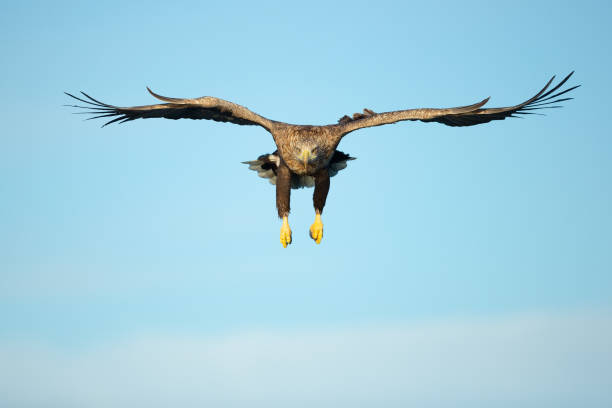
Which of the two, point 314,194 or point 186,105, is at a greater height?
point 186,105

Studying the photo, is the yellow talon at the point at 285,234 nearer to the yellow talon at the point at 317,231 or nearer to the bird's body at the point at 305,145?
the yellow talon at the point at 317,231

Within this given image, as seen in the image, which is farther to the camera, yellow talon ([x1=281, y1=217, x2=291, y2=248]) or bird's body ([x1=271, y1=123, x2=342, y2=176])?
yellow talon ([x1=281, y1=217, x2=291, y2=248])

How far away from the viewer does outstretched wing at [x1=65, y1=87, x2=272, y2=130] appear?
20.3 metres

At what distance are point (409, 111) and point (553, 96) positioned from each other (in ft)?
8.93

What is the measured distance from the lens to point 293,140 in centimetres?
2055

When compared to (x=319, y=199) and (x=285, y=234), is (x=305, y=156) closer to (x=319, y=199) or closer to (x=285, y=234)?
(x=319, y=199)

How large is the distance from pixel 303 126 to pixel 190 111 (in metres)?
Result: 2.16

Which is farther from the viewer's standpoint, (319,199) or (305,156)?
(319,199)

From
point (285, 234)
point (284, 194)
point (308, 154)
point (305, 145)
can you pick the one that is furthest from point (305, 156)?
point (285, 234)

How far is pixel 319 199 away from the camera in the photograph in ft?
69.5

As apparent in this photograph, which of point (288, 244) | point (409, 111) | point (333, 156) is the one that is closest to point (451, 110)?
point (409, 111)

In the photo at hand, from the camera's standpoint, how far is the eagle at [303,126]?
67.1 ft

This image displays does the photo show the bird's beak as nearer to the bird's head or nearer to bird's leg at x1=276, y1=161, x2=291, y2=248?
the bird's head

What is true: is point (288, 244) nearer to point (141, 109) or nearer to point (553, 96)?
point (141, 109)
